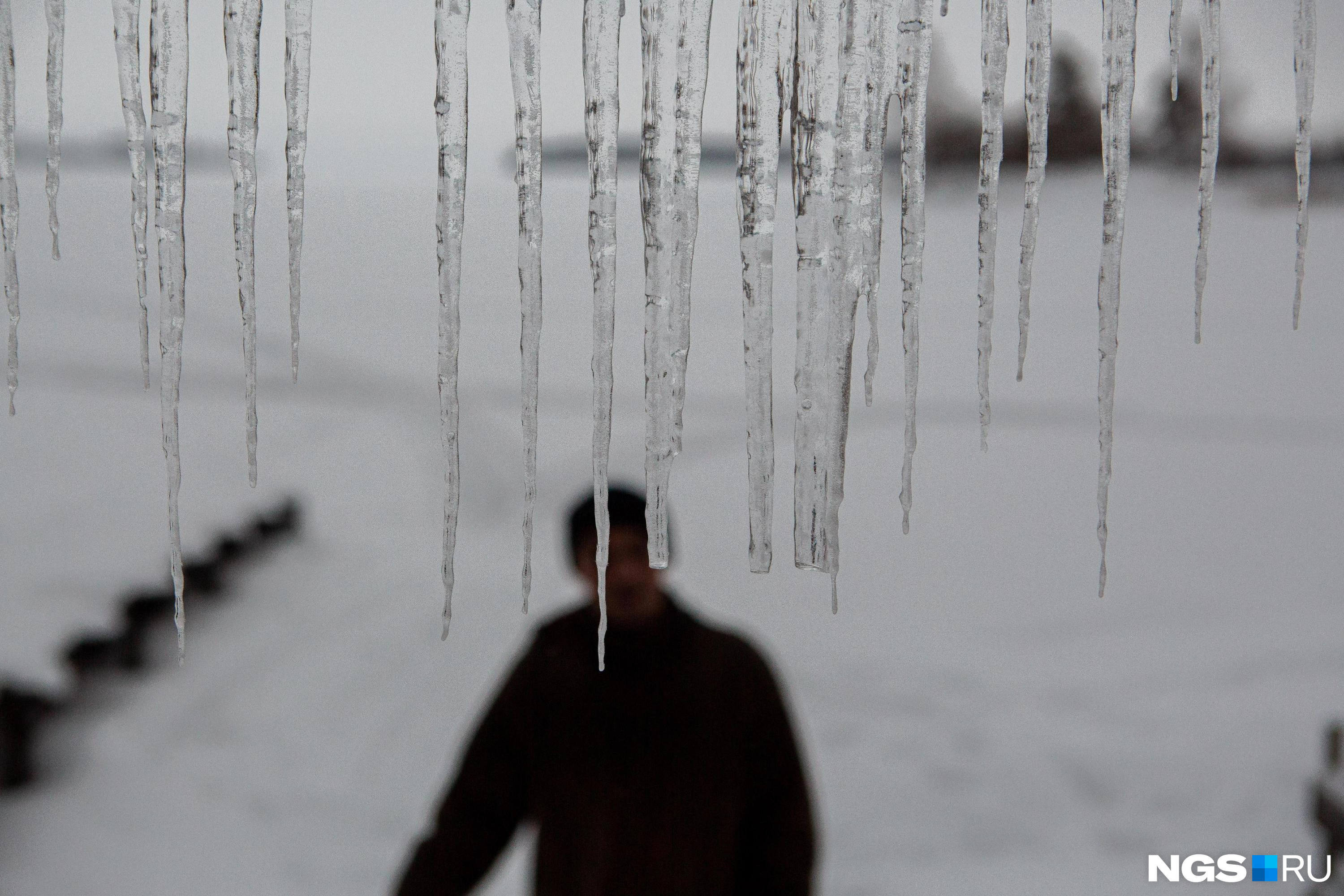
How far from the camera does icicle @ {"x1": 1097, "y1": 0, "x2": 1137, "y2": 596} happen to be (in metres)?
0.49

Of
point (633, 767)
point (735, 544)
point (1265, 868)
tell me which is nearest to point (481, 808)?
point (633, 767)

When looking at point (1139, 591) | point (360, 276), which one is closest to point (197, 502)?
point (360, 276)

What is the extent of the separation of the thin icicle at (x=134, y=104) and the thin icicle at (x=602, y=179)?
218 millimetres

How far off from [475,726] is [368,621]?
96.3 inches

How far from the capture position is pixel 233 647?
3023 mm

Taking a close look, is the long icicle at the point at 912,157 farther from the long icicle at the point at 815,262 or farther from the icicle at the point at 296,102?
the icicle at the point at 296,102

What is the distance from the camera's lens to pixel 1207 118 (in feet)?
1.68

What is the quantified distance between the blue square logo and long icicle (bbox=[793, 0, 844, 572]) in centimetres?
253

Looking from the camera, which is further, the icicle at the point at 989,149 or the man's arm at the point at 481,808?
the man's arm at the point at 481,808

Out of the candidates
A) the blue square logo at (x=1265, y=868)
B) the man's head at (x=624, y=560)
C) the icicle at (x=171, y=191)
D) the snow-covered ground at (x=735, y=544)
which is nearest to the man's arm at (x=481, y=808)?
the man's head at (x=624, y=560)

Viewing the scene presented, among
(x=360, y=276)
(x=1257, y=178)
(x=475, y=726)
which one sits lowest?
(x=475, y=726)

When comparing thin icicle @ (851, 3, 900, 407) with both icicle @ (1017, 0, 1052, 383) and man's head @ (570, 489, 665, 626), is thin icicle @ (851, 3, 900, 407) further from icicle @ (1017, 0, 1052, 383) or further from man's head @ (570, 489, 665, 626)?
man's head @ (570, 489, 665, 626)

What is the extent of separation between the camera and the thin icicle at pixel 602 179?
461 millimetres

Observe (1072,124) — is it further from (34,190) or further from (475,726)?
(34,190)
